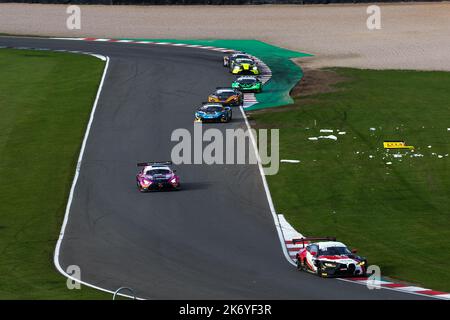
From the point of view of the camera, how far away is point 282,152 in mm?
61531

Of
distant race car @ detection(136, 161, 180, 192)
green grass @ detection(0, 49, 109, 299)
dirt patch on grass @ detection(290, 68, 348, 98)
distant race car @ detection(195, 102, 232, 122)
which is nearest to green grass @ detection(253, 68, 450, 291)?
dirt patch on grass @ detection(290, 68, 348, 98)

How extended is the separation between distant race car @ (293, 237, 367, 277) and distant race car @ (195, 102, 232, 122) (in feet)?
89.6

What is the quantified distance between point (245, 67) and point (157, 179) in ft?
94.7

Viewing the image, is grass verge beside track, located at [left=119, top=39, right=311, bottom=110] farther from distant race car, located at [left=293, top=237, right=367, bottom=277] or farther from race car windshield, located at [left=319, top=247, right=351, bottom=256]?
race car windshield, located at [left=319, top=247, right=351, bottom=256]

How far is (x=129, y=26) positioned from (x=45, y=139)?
1561 inches

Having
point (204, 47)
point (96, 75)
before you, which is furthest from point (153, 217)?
point (204, 47)

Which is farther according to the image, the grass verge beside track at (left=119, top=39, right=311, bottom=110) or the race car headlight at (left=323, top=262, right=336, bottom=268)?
the grass verge beside track at (left=119, top=39, right=311, bottom=110)

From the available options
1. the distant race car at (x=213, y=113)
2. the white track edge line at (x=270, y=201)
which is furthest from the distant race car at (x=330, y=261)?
the distant race car at (x=213, y=113)

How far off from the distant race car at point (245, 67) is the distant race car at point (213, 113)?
1285 cm

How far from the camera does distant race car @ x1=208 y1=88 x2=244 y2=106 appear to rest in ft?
237

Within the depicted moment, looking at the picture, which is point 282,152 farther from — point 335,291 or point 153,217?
point 335,291

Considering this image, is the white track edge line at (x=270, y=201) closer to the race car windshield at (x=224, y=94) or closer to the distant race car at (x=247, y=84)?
the race car windshield at (x=224, y=94)

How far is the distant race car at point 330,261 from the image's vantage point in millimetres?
39406

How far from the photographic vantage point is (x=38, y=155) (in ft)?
204
